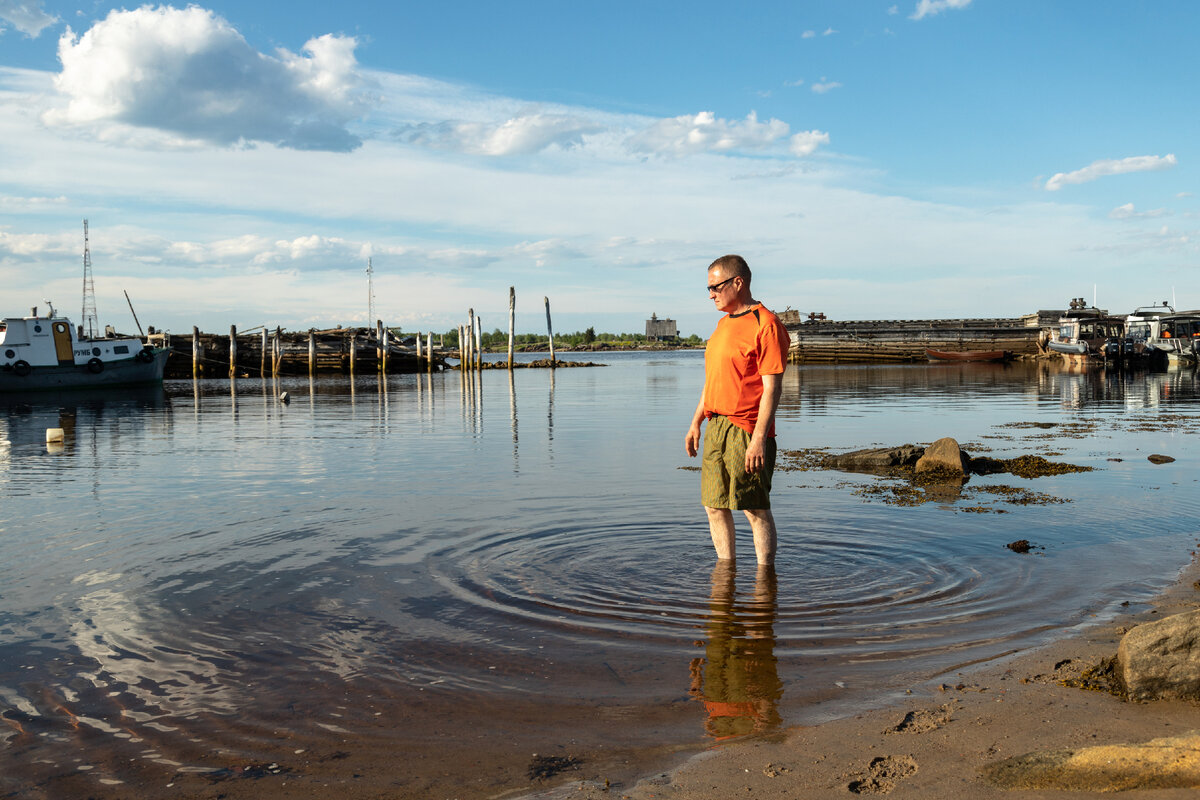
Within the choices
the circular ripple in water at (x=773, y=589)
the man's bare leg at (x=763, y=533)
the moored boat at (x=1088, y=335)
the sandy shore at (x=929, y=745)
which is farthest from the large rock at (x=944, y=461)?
the moored boat at (x=1088, y=335)

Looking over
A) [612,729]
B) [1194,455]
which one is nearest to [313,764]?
[612,729]

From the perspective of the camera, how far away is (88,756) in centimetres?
367

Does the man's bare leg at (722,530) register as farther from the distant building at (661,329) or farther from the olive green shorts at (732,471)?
the distant building at (661,329)

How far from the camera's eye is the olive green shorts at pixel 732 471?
6.06 meters

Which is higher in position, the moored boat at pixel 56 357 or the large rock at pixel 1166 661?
the moored boat at pixel 56 357

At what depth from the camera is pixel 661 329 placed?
168750mm

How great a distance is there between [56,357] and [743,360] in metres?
43.1

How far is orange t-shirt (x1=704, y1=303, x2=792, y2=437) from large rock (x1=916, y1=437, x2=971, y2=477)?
242 inches

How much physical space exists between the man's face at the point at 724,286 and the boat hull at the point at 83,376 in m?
42.6

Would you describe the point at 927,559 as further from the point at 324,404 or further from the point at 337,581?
the point at 324,404

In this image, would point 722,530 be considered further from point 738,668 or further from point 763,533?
point 738,668

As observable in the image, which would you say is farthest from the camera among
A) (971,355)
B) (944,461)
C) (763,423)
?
(971,355)

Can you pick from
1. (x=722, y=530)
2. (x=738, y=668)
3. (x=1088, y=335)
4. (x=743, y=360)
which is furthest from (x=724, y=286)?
(x=1088, y=335)

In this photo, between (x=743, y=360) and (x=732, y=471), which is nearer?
(x=743, y=360)
